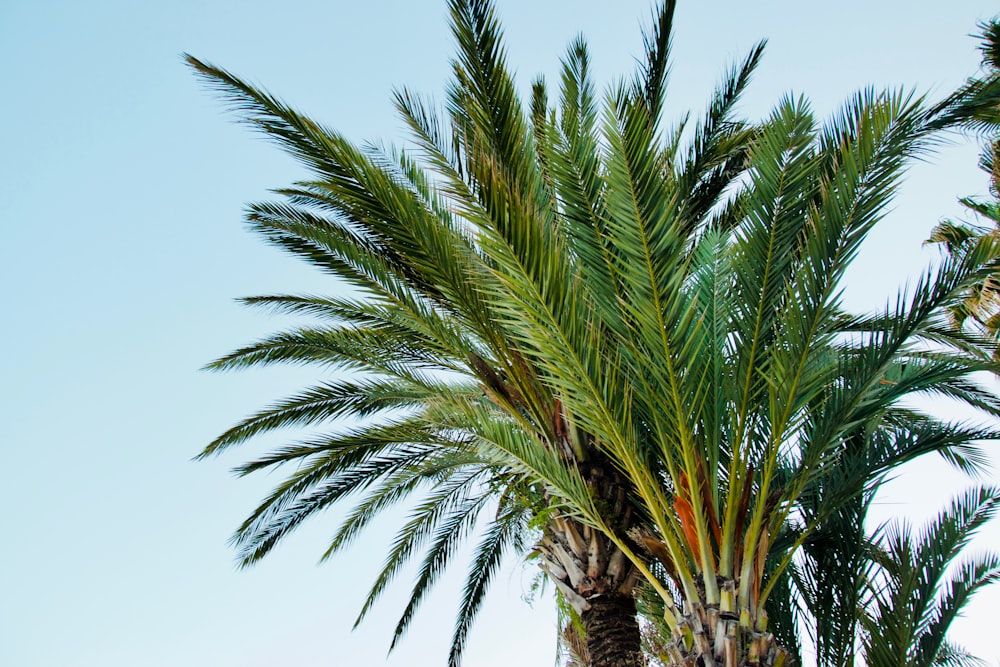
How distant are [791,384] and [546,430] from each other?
2.26 meters

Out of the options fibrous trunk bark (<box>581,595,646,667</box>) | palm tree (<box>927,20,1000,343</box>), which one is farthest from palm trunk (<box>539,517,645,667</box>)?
palm tree (<box>927,20,1000,343</box>)

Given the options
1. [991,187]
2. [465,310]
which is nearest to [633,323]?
[465,310]

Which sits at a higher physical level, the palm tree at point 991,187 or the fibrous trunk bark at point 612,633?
the palm tree at point 991,187

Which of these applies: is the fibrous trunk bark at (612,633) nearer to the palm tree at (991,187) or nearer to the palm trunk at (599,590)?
the palm trunk at (599,590)

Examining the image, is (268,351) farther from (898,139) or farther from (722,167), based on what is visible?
(898,139)

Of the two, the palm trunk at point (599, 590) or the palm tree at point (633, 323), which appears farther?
the palm trunk at point (599, 590)

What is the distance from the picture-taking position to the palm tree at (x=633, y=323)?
5.17 meters

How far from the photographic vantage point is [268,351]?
8.01m

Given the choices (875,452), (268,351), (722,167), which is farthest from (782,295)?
(268,351)

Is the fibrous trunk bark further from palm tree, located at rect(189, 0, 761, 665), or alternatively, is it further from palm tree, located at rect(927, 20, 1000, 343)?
palm tree, located at rect(927, 20, 1000, 343)

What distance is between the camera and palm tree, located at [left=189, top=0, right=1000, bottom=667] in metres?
5.17

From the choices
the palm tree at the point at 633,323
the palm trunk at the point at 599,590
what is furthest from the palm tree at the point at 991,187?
the palm trunk at the point at 599,590

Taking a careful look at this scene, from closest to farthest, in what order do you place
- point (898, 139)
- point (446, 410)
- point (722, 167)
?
point (898, 139), point (446, 410), point (722, 167)

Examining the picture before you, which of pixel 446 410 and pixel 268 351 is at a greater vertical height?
pixel 268 351
